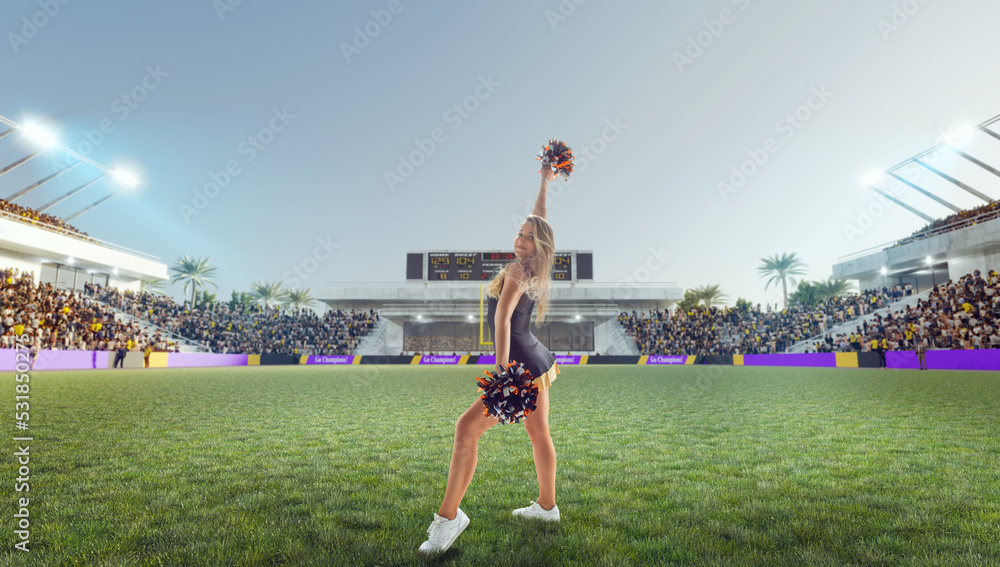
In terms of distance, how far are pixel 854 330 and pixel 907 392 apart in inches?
1070

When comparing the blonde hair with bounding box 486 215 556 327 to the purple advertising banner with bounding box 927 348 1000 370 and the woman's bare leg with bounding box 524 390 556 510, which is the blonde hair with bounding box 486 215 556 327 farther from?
the purple advertising banner with bounding box 927 348 1000 370

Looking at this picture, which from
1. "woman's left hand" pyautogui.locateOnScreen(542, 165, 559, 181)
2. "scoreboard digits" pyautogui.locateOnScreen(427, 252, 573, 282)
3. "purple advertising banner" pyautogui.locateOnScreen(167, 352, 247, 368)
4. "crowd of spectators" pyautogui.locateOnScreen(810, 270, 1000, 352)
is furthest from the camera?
"scoreboard digits" pyautogui.locateOnScreen(427, 252, 573, 282)

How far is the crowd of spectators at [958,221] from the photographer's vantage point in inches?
1329

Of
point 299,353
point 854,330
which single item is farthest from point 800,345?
point 299,353

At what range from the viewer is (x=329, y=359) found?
3881 cm

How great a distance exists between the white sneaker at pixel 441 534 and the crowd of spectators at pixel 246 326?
4087 centimetres

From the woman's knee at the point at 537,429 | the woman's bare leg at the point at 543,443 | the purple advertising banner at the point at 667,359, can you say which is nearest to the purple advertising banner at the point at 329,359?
the purple advertising banner at the point at 667,359

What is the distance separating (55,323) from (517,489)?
33.3 metres

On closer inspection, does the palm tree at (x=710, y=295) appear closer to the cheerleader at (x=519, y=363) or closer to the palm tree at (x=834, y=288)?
the palm tree at (x=834, y=288)

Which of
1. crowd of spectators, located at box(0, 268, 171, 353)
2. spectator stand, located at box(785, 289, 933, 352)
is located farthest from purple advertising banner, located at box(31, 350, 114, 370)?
spectator stand, located at box(785, 289, 933, 352)

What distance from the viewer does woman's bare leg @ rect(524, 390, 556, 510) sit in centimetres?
328

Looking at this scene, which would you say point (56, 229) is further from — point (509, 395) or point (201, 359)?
point (509, 395)

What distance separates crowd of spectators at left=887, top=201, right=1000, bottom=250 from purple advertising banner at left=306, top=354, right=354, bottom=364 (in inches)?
1732

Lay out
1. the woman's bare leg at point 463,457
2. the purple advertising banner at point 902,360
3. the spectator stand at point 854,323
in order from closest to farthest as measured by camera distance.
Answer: the woman's bare leg at point 463,457
the purple advertising banner at point 902,360
the spectator stand at point 854,323
